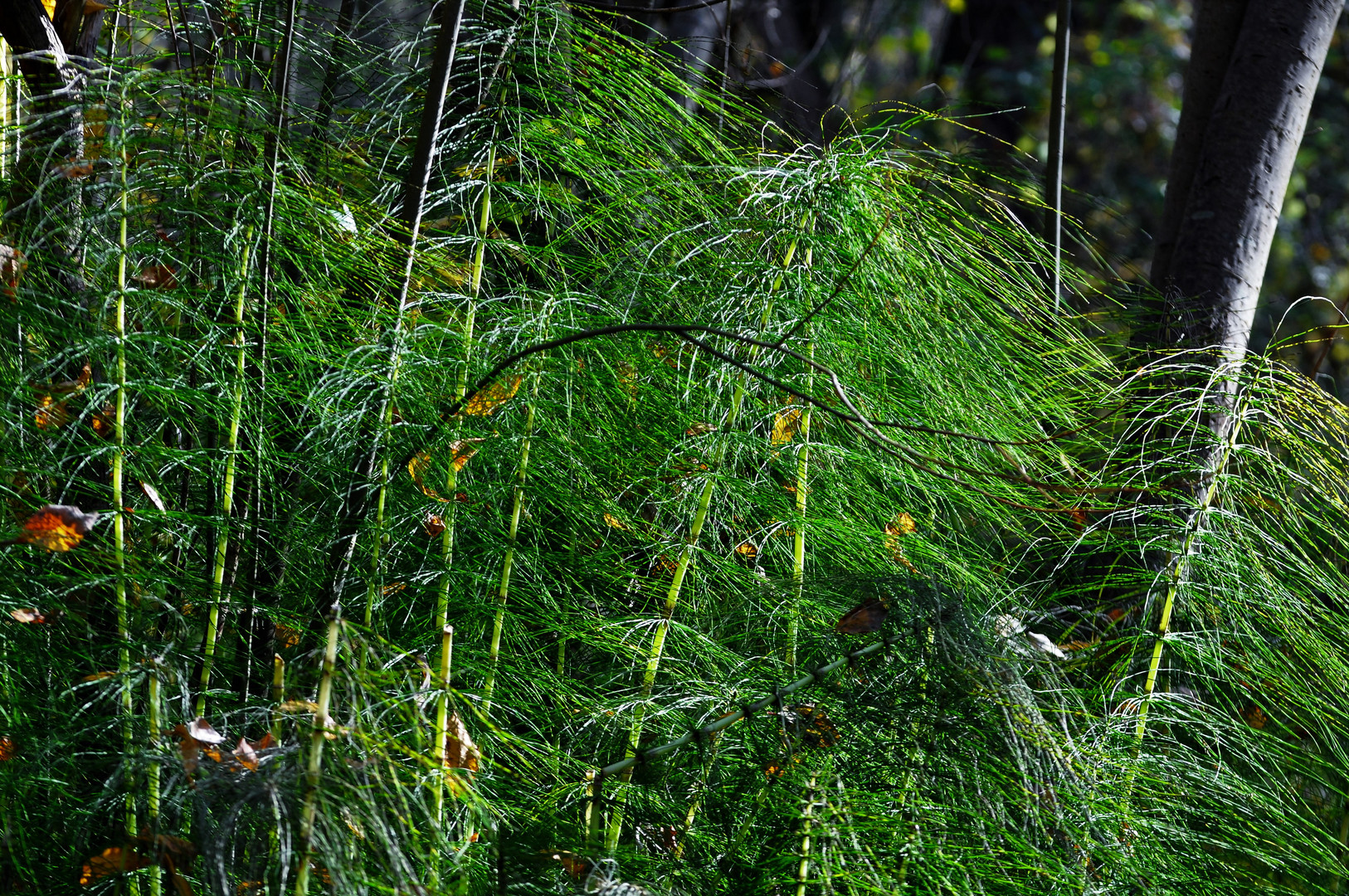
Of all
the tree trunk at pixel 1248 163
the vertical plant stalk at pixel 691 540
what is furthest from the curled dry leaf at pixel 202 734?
the tree trunk at pixel 1248 163

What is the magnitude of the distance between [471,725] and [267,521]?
1.29ft

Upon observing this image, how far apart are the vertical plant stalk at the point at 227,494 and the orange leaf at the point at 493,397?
0.95 ft

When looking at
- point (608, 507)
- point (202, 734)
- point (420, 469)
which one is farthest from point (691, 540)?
point (202, 734)

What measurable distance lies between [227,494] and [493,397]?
1.21 ft

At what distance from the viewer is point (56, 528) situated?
4.12ft

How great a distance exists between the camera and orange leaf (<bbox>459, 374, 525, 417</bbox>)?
149 cm

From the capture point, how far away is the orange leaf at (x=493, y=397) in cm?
149

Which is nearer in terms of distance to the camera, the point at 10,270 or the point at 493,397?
the point at 10,270

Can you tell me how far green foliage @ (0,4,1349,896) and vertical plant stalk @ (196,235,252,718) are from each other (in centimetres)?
1

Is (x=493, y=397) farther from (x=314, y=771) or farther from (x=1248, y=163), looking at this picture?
(x=1248, y=163)

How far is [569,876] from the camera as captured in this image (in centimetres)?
120

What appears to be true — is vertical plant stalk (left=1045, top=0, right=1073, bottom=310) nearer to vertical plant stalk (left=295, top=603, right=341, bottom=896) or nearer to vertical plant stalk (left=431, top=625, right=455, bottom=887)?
vertical plant stalk (left=431, top=625, right=455, bottom=887)

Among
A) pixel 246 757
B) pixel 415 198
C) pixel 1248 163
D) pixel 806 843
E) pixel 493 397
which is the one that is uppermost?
pixel 1248 163

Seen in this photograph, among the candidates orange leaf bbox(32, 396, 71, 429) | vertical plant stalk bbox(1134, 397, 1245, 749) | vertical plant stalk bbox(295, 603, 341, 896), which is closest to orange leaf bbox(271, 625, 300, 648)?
orange leaf bbox(32, 396, 71, 429)
